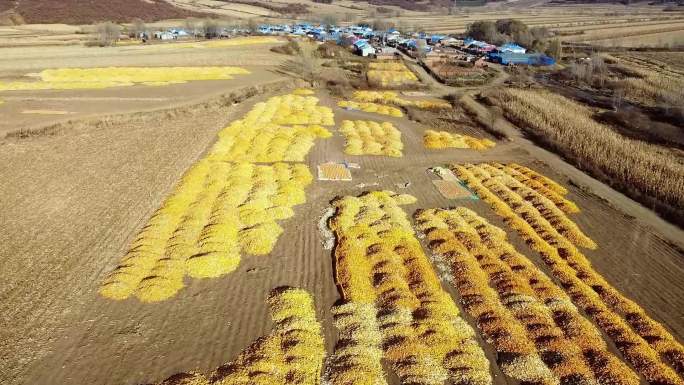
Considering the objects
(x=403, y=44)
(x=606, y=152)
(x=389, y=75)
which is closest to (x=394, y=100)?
(x=389, y=75)

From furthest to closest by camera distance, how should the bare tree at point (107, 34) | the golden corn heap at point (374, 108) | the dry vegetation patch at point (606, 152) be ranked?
the bare tree at point (107, 34), the golden corn heap at point (374, 108), the dry vegetation patch at point (606, 152)

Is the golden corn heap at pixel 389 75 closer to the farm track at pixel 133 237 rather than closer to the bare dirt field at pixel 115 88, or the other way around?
the bare dirt field at pixel 115 88

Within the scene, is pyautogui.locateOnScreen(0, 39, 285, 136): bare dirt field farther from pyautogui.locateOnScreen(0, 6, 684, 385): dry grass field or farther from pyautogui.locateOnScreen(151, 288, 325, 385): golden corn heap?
pyautogui.locateOnScreen(151, 288, 325, 385): golden corn heap

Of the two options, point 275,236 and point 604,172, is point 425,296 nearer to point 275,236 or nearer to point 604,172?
point 275,236

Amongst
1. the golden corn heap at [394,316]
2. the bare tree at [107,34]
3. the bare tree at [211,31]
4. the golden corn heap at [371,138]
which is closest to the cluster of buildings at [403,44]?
the bare tree at [211,31]

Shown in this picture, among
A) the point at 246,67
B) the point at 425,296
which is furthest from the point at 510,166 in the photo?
the point at 246,67

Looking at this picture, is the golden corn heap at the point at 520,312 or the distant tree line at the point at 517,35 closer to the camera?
the golden corn heap at the point at 520,312
